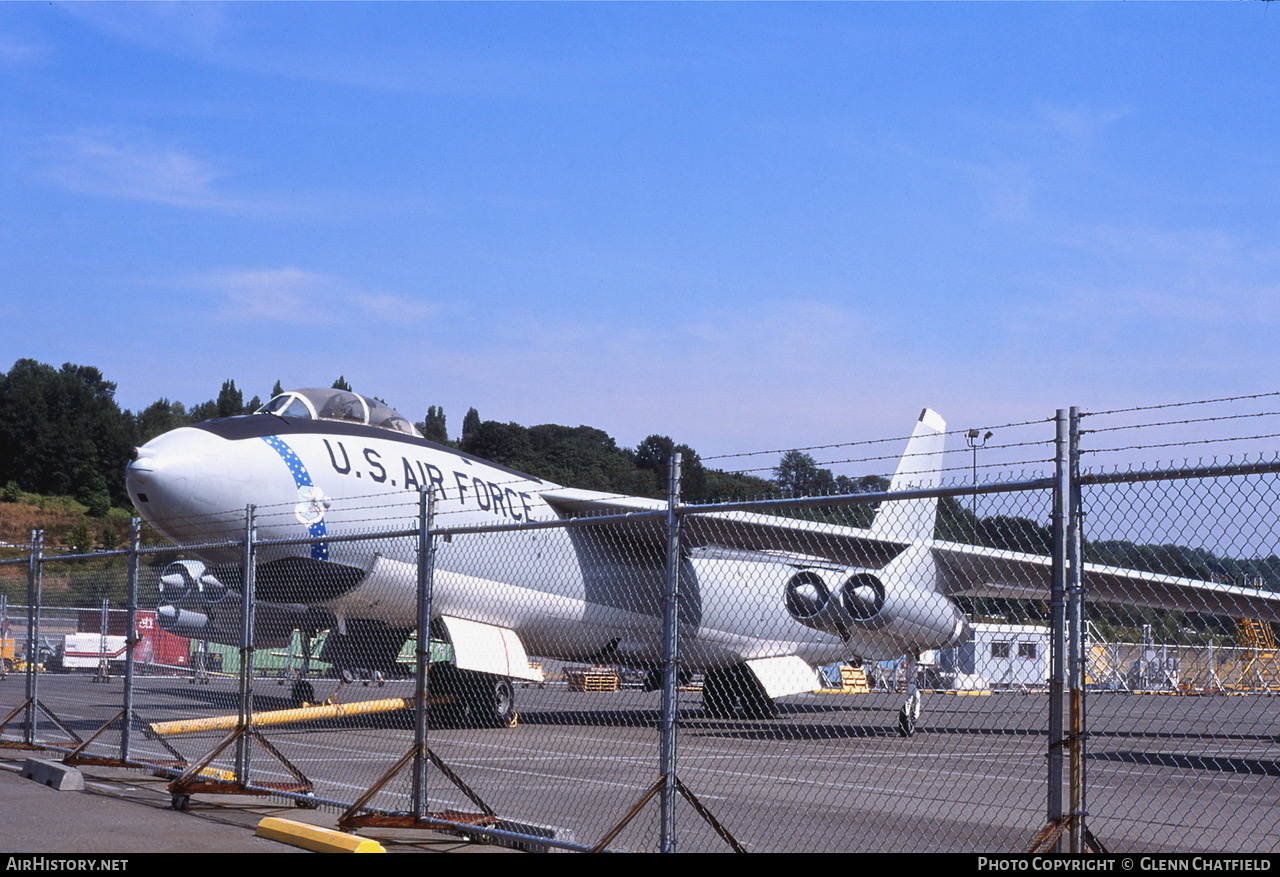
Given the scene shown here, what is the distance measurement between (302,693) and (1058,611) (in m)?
14.7

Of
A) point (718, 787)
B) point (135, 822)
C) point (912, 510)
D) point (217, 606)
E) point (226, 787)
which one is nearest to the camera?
point (135, 822)

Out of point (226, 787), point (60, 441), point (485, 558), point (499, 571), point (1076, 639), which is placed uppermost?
point (60, 441)

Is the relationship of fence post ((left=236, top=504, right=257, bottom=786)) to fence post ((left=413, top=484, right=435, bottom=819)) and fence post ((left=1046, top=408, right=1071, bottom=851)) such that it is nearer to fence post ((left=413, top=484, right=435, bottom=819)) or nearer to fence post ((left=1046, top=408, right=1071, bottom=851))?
fence post ((left=413, top=484, right=435, bottom=819))

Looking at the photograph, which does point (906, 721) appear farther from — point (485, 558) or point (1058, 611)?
point (1058, 611)

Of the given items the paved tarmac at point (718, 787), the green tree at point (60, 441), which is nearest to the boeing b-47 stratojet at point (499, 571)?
the paved tarmac at point (718, 787)

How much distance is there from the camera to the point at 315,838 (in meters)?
7.43

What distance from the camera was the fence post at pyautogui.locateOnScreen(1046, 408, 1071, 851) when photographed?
5195 mm

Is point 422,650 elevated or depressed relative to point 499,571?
depressed

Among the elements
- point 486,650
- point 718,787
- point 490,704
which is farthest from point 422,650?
point 490,704

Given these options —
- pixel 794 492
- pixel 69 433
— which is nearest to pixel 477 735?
pixel 794 492

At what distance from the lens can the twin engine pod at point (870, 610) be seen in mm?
17469

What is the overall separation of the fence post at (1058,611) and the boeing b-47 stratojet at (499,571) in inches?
309

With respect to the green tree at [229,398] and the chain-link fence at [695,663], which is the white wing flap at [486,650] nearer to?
the chain-link fence at [695,663]
